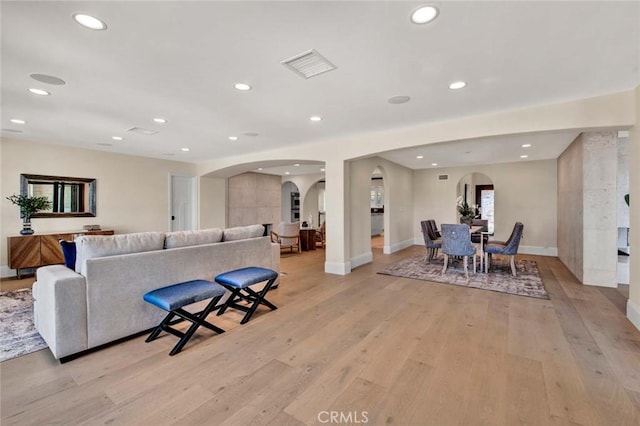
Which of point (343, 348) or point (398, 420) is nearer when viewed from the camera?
point (398, 420)

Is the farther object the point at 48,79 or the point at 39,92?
the point at 39,92

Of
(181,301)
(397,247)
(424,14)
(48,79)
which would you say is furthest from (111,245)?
(397,247)

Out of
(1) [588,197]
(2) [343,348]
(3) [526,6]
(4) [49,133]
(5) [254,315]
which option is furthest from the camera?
(4) [49,133]

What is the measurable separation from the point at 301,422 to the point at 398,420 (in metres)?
0.57

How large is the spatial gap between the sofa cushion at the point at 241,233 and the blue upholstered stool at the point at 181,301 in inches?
36.9

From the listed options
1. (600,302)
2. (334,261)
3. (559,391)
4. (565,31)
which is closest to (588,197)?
(600,302)

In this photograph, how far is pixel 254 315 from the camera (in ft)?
10.9

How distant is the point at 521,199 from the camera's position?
771cm

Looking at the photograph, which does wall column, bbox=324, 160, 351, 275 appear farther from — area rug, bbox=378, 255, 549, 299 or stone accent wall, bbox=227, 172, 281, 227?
→ stone accent wall, bbox=227, 172, 281, 227

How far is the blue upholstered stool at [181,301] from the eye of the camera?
2492 millimetres

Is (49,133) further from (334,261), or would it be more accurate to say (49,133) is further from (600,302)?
(600,302)

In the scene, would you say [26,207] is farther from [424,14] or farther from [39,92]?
[424,14]

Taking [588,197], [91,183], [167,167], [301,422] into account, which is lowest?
[301,422]

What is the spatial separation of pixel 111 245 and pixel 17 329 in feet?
4.79
